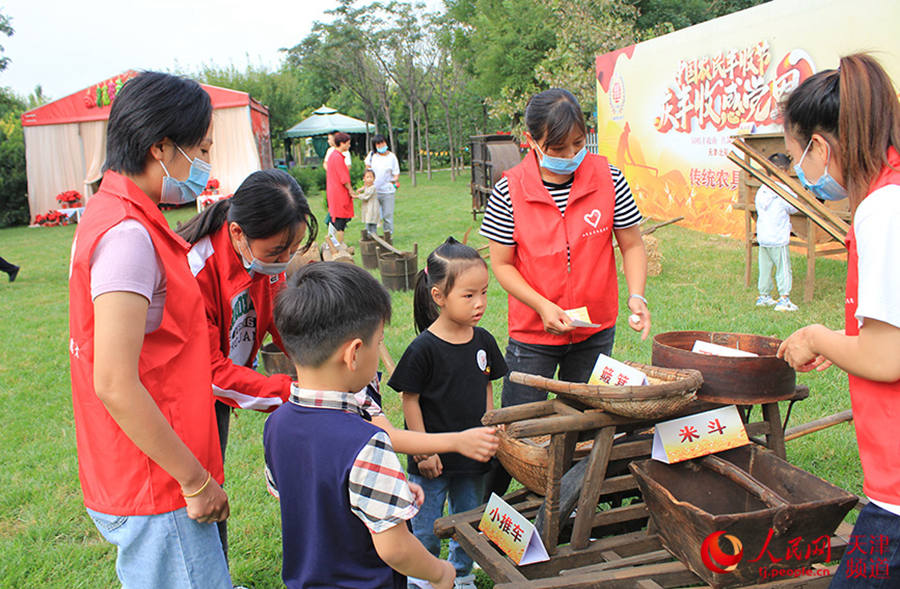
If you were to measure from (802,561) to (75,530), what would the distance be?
11.4 feet

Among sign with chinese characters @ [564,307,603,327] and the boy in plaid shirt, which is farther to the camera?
sign with chinese characters @ [564,307,603,327]

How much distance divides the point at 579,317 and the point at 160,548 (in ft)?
5.92

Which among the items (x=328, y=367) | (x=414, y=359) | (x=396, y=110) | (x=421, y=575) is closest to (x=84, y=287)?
(x=328, y=367)

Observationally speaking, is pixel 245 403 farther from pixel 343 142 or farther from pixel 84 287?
pixel 343 142

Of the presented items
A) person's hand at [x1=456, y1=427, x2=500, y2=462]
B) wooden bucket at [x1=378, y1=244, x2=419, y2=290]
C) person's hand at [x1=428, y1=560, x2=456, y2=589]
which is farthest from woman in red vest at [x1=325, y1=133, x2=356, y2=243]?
person's hand at [x1=428, y1=560, x2=456, y2=589]

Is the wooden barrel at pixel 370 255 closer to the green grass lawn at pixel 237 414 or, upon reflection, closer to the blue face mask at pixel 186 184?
the green grass lawn at pixel 237 414

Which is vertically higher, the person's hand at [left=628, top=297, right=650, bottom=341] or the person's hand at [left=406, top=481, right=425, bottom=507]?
the person's hand at [left=628, top=297, right=650, bottom=341]

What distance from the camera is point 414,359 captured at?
8.81ft

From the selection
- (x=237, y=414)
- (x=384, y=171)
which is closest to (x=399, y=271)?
(x=384, y=171)

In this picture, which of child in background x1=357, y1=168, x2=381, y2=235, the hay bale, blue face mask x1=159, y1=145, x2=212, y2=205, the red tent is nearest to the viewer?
blue face mask x1=159, y1=145, x2=212, y2=205

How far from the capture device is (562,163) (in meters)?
2.91

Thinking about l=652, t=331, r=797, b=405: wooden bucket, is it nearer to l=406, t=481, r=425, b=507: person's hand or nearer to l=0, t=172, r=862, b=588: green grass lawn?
l=406, t=481, r=425, b=507: person's hand

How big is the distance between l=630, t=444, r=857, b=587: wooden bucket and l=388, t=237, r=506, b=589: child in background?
0.72 metres

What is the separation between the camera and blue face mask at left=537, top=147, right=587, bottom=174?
291cm
